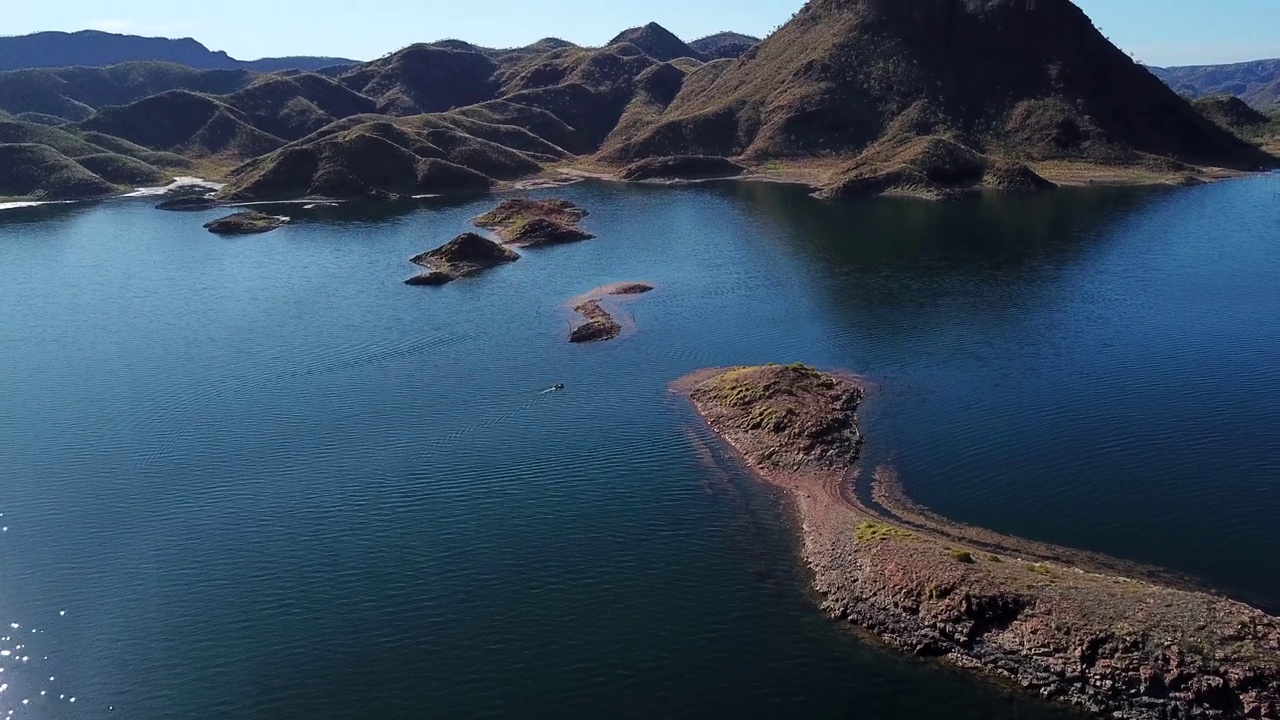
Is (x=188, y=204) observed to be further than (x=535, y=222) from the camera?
Yes

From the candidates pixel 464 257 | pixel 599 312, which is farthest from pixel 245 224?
pixel 599 312

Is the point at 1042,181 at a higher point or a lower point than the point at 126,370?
higher

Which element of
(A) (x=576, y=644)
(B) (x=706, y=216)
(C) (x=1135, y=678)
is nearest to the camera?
(C) (x=1135, y=678)

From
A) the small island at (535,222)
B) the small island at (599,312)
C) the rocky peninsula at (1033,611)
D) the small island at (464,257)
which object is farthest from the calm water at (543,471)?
the small island at (535,222)

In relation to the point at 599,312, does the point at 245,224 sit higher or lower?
higher

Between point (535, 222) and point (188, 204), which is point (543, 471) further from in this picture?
point (188, 204)

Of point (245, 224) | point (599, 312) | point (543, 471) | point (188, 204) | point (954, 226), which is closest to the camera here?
point (543, 471)

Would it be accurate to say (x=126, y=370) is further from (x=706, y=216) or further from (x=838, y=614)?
(x=706, y=216)

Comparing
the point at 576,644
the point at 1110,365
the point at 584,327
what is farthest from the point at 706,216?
→ the point at 576,644
